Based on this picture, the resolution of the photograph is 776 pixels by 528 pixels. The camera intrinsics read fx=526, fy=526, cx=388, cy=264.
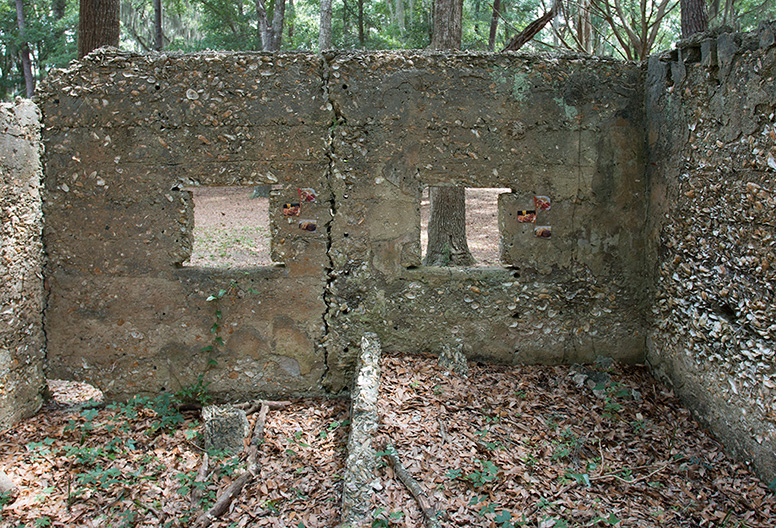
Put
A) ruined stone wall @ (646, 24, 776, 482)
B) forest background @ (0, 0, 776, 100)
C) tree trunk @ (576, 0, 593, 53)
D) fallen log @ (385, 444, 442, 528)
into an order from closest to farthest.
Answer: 1. fallen log @ (385, 444, 442, 528)
2. ruined stone wall @ (646, 24, 776, 482)
3. tree trunk @ (576, 0, 593, 53)
4. forest background @ (0, 0, 776, 100)

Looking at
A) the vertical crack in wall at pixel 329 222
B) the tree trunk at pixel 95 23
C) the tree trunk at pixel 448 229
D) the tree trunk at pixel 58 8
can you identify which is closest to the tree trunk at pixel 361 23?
the tree trunk at pixel 58 8

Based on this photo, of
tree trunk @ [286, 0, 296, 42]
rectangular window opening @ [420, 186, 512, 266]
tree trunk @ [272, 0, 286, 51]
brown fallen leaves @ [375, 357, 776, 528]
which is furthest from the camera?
tree trunk @ [286, 0, 296, 42]

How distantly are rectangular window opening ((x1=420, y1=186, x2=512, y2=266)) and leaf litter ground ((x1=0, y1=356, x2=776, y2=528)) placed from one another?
330cm

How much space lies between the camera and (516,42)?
788 centimetres

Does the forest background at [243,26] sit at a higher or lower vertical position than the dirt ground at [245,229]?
higher

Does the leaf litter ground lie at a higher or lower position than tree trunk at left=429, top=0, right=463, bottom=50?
lower

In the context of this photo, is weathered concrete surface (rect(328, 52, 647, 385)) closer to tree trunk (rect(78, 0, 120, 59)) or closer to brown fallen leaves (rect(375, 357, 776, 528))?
brown fallen leaves (rect(375, 357, 776, 528))

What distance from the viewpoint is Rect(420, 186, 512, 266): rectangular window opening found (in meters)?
Result: 8.90

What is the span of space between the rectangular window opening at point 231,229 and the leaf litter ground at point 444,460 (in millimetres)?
1863

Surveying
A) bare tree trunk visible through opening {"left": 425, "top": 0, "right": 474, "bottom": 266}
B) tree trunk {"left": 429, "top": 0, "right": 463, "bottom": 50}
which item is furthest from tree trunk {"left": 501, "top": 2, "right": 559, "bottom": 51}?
bare tree trunk visible through opening {"left": 425, "top": 0, "right": 474, "bottom": 266}

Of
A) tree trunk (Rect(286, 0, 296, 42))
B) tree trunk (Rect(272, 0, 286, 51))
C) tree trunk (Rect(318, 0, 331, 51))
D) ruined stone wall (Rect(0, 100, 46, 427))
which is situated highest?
tree trunk (Rect(286, 0, 296, 42))

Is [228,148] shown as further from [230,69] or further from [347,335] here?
[347,335]

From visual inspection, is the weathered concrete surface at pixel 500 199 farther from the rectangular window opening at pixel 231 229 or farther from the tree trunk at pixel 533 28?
the tree trunk at pixel 533 28

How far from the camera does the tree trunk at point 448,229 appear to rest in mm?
7613
